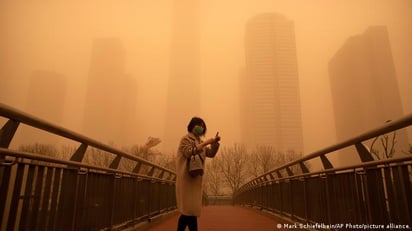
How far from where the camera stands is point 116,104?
5012cm

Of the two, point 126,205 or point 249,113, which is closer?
point 126,205

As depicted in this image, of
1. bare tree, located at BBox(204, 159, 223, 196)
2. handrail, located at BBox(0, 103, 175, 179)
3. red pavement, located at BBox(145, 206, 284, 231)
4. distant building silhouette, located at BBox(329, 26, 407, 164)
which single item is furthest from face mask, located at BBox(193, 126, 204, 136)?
bare tree, located at BBox(204, 159, 223, 196)

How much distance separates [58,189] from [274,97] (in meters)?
50.3

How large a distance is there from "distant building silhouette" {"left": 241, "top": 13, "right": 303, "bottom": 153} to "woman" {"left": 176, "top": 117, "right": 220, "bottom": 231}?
45.7 meters

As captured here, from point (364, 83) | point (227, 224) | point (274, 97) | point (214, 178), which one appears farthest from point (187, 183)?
point (274, 97)

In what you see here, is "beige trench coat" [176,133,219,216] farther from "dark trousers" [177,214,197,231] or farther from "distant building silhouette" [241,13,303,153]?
"distant building silhouette" [241,13,303,153]

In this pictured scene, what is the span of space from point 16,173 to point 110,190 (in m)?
2.18

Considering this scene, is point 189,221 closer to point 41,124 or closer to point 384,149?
point 41,124

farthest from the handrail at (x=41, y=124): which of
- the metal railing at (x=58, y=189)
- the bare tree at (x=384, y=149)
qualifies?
the bare tree at (x=384, y=149)

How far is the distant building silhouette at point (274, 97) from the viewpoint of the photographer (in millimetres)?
51156

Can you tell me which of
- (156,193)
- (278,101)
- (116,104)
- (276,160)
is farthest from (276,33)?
(156,193)

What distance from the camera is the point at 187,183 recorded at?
3.69 meters

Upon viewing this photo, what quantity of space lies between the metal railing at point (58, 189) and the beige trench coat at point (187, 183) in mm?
943

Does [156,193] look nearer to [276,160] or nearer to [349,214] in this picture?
[349,214]
